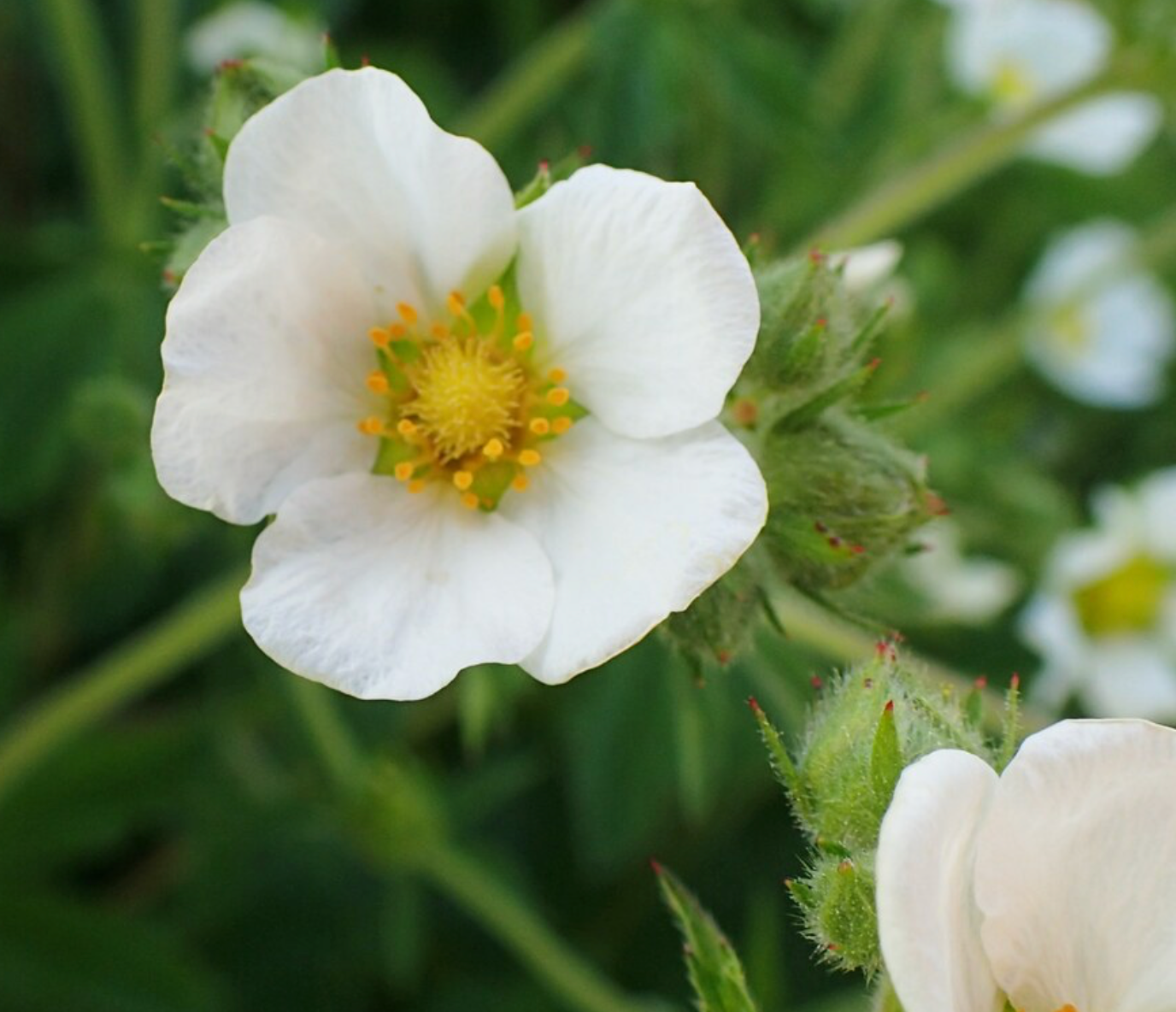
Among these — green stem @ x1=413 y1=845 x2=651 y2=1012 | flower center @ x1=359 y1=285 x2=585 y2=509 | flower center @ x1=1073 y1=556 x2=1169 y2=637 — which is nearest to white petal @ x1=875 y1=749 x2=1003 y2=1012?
flower center @ x1=359 y1=285 x2=585 y2=509

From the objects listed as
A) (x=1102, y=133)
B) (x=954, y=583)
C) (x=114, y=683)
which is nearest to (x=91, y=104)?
(x=114, y=683)

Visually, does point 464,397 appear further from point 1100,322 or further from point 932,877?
point 1100,322

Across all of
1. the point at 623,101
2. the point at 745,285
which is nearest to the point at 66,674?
the point at 623,101

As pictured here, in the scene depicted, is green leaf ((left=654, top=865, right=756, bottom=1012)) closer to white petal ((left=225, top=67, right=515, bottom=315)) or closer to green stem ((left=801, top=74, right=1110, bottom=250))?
white petal ((left=225, top=67, right=515, bottom=315))

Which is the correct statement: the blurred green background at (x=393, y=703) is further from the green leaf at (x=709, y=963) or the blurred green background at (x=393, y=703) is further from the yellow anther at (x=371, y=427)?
the green leaf at (x=709, y=963)

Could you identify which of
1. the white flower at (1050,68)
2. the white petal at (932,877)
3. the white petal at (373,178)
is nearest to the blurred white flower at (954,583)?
the white flower at (1050,68)

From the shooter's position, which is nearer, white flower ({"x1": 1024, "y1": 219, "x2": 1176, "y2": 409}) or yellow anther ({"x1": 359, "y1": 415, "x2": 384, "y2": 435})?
yellow anther ({"x1": 359, "y1": 415, "x2": 384, "y2": 435})

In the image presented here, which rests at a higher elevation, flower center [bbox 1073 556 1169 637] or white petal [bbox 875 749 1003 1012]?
white petal [bbox 875 749 1003 1012]
